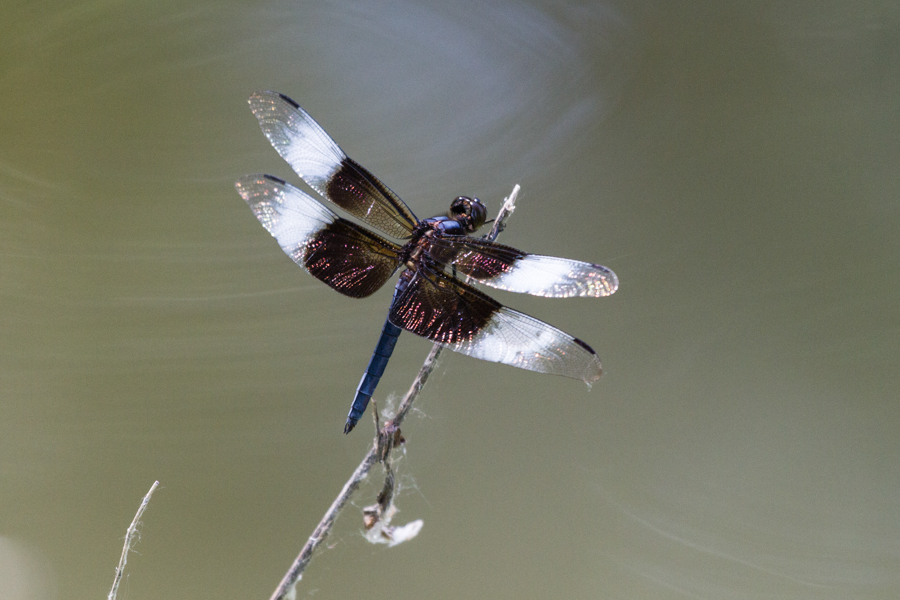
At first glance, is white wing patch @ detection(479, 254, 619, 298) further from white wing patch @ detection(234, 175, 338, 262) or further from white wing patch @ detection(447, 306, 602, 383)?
white wing patch @ detection(234, 175, 338, 262)

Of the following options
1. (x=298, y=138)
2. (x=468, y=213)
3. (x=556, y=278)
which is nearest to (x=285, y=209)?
(x=298, y=138)

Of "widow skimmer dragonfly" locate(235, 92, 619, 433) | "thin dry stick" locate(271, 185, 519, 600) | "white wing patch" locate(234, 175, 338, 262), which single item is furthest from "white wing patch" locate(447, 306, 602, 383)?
"white wing patch" locate(234, 175, 338, 262)

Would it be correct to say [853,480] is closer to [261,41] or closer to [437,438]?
[437,438]

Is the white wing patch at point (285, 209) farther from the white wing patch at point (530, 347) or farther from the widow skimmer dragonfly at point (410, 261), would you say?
the white wing patch at point (530, 347)

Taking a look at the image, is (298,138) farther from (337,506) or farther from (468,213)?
(337,506)

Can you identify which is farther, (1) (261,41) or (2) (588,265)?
(1) (261,41)

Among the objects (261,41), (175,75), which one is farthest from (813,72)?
(175,75)

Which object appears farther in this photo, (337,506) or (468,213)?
(468,213)
